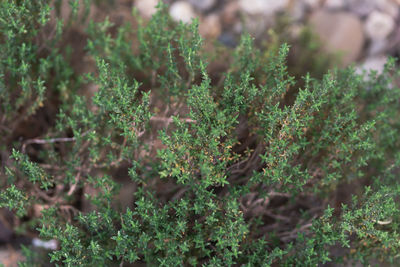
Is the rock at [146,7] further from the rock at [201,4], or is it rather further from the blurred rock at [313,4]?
the blurred rock at [313,4]

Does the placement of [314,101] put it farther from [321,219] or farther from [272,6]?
[272,6]

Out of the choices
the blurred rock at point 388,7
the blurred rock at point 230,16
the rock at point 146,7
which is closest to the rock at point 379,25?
the blurred rock at point 388,7

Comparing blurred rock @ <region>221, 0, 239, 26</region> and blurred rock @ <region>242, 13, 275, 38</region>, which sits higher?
blurred rock @ <region>221, 0, 239, 26</region>

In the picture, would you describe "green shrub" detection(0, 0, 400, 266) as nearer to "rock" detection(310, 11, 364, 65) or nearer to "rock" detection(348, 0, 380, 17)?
"rock" detection(310, 11, 364, 65)

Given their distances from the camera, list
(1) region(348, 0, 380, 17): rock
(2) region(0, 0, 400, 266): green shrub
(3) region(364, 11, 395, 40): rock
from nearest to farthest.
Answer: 1. (2) region(0, 0, 400, 266): green shrub
2. (3) region(364, 11, 395, 40): rock
3. (1) region(348, 0, 380, 17): rock

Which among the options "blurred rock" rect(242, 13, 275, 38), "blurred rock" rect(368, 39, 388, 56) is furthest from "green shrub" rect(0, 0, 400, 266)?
"blurred rock" rect(368, 39, 388, 56)

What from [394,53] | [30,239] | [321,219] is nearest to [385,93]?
[321,219]

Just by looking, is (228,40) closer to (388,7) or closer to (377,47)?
(377,47)
